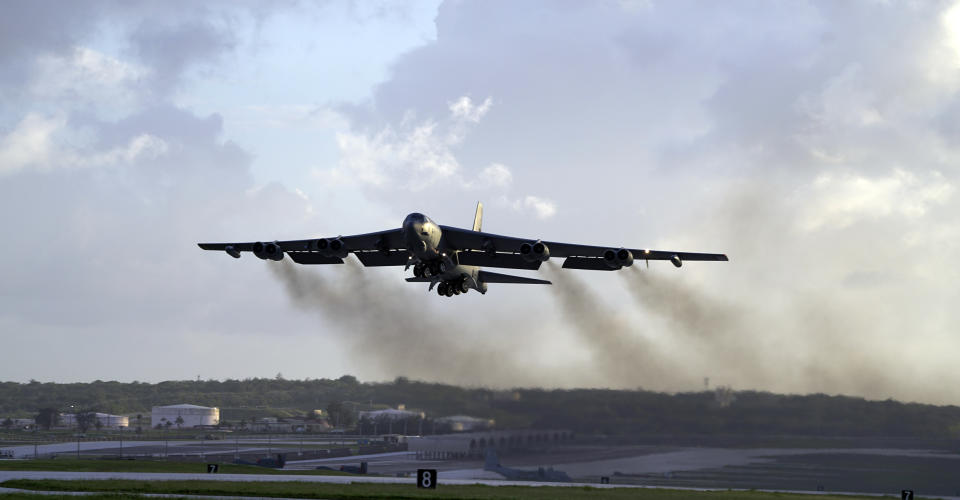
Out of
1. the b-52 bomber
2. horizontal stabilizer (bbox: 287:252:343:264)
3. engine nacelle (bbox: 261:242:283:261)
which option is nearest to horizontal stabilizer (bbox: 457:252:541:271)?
the b-52 bomber

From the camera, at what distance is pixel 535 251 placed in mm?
42500

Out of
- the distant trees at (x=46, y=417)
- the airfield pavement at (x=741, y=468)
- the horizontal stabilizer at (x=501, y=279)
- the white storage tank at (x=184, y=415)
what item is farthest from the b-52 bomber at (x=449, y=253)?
the distant trees at (x=46, y=417)

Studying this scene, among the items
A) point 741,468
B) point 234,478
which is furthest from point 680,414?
point 234,478

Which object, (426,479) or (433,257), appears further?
(433,257)

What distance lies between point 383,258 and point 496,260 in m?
5.99

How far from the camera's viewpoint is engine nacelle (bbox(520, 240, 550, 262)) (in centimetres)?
4244

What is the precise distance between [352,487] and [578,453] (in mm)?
14859

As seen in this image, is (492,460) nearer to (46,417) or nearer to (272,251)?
(272,251)

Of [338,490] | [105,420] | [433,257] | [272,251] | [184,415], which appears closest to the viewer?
[338,490]

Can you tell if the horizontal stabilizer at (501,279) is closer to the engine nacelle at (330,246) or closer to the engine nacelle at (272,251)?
the engine nacelle at (330,246)

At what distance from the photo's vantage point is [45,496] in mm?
31812

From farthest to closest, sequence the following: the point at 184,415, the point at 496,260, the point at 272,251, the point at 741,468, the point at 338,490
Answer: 1. the point at 184,415
2. the point at 741,468
3. the point at 496,260
4. the point at 272,251
5. the point at 338,490

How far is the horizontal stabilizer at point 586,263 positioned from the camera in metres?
45.6

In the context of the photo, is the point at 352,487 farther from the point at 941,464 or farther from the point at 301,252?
the point at 941,464
